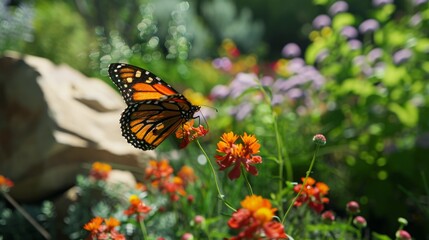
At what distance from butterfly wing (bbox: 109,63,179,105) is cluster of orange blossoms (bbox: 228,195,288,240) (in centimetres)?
93

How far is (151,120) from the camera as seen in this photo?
1978 mm

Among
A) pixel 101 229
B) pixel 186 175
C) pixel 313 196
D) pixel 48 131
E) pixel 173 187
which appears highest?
pixel 313 196

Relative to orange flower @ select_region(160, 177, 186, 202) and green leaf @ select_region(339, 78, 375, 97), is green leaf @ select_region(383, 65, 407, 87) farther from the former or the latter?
orange flower @ select_region(160, 177, 186, 202)

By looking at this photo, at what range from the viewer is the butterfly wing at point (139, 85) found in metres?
1.86

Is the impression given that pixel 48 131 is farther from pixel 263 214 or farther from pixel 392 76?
pixel 263 214

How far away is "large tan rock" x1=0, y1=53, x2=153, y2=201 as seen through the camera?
3.23 meters

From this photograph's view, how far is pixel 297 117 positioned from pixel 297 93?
630mm

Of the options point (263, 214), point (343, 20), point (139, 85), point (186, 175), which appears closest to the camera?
point (263, 214)

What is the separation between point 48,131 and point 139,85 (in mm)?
1517

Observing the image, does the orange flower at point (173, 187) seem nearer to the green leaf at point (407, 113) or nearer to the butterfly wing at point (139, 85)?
the butterfly wing at point (139, 85)

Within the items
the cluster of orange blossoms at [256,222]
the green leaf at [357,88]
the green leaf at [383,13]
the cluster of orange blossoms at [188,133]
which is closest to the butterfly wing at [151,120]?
the cluster of orange blossoms at [188,133]

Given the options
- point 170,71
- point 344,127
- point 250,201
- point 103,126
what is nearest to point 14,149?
point 103,126

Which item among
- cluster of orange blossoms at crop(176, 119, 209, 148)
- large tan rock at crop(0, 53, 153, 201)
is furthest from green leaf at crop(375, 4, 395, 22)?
cluster of orange blossoms at crop(176, 119, 209, 148)

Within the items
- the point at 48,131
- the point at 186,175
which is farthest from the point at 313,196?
the point at 48,131
